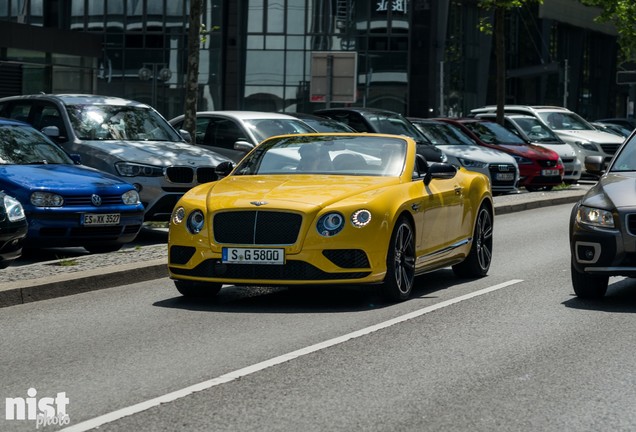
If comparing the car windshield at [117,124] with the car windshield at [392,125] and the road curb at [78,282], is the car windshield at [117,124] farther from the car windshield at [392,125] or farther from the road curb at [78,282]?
the car windshield at [392,125]

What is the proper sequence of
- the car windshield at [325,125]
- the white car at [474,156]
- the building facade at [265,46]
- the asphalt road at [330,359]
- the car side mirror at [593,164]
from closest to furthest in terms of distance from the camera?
the asphalt road at [330,359] → the car side mirror at [593,164] → the car windshield at [325,125] → the white car at [474,156] → the building facade at [265,46]

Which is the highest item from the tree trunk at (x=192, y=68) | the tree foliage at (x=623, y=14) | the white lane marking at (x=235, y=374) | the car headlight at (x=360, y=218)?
the tree foliage at (x=623, y=14)

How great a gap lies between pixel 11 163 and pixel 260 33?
43.4 meters

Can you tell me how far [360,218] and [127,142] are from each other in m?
7.58

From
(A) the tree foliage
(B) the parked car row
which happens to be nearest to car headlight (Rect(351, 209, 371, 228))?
(B) the parked car row

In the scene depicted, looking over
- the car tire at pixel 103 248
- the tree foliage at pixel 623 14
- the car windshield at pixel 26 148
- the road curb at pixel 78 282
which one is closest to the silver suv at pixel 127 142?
the car windshield at pixel 26 148

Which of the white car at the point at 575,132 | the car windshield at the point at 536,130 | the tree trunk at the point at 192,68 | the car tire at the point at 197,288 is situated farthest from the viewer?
the white car at the point at 575,132

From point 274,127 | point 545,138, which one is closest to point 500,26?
point 545,138

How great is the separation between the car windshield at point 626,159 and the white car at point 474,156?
13513 millimetres

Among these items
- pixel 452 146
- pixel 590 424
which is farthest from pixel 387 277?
pixel 452 146

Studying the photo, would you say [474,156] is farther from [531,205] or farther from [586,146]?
[586,146]

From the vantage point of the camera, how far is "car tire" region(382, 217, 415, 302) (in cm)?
1109

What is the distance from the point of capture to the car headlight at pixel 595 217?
11062 mm

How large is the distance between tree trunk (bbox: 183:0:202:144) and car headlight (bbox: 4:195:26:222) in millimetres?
8095
